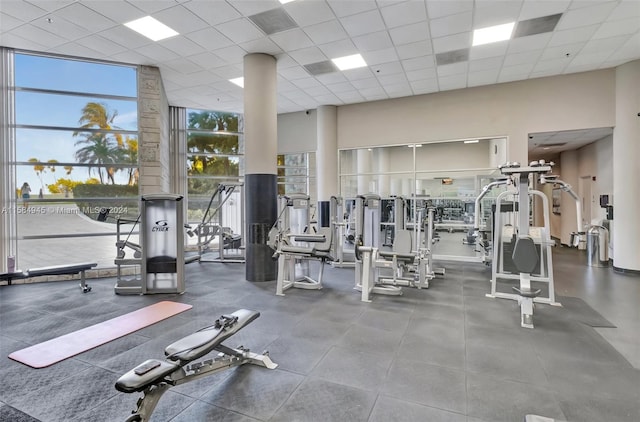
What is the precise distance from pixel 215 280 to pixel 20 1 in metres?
4.70

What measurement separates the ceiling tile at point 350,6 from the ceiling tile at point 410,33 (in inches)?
29.0

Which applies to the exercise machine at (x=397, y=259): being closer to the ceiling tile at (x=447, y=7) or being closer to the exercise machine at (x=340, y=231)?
the exercise machine at (x=340, y=231)

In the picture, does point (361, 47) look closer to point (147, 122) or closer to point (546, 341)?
point (147, 122)

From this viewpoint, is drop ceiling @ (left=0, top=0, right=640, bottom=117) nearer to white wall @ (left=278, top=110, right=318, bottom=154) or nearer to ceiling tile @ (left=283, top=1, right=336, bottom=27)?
ceiling tile @ (left=283, top=1, right=336, bottom=27)

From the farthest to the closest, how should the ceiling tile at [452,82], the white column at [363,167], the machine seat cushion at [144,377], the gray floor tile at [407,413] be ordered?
the white column at [363,167] → the ceiling tile at [452,82] → the gray floor tile at [407,413] → the machine seat cushion at [144,377]

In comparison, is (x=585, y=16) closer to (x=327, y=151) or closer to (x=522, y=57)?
(x=522, y=57)

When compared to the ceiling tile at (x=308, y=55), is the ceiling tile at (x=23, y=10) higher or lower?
lower

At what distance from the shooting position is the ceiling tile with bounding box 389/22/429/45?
4.68 meters

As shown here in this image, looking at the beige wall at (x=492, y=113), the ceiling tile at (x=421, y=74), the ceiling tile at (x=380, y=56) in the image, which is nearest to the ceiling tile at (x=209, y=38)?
the ceiling tile at (x=380, y=56)

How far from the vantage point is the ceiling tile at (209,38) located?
4766mm

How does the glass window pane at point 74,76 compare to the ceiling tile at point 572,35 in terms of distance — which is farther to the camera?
the glass window pane at point 74,76

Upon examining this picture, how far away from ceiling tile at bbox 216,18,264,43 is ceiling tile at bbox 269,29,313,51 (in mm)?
297

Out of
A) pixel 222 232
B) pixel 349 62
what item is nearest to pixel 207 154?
pixel 222 232

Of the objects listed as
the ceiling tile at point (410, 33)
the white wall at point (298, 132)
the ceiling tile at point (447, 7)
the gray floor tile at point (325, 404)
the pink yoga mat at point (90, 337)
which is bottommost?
the gray floor tile at point (325, 404)
